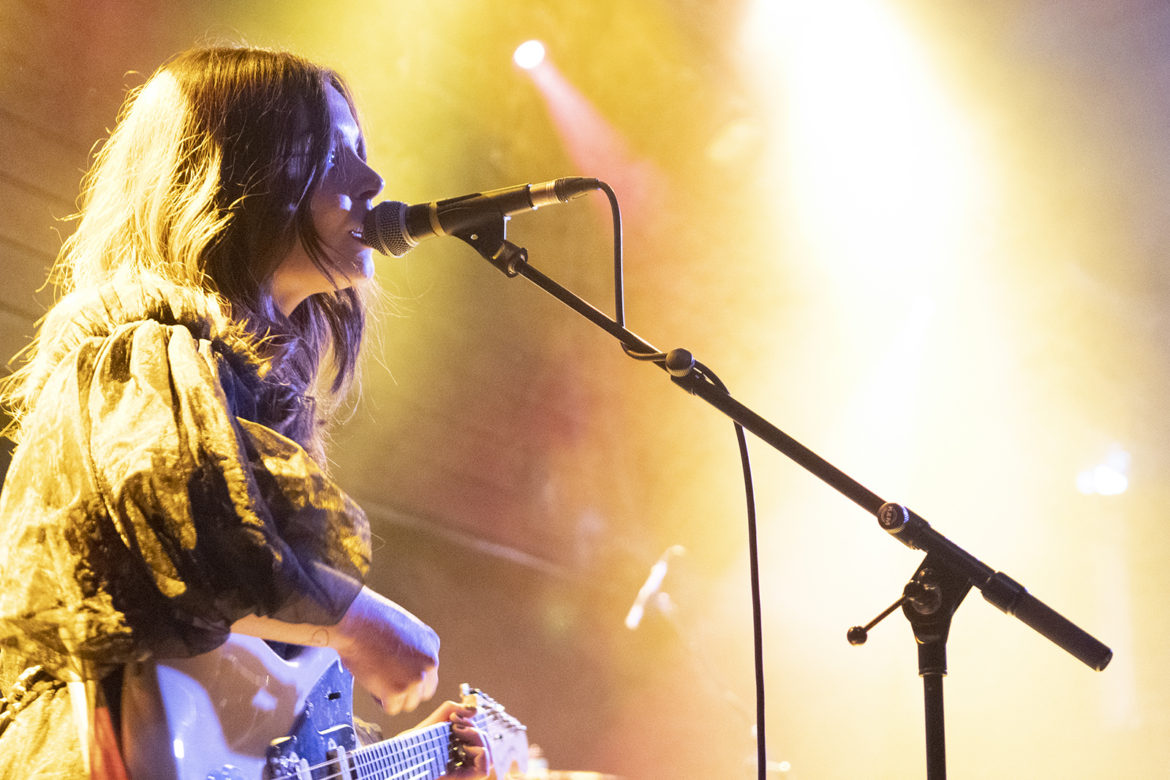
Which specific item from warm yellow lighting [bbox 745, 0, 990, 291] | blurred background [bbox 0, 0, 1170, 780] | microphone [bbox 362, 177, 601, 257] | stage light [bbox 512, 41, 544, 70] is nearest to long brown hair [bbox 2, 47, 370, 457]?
microphone [bbox 362, 177, 601, 257]

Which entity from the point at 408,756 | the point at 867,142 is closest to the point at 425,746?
the point at 408,756

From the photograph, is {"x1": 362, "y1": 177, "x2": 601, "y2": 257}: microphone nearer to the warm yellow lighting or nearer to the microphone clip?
the microphone clip

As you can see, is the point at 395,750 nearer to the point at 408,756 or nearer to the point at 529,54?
the point at 408,756

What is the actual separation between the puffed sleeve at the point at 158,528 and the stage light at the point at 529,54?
132 inches

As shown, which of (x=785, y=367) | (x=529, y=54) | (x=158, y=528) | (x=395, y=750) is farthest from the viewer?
(x=785, y=367)

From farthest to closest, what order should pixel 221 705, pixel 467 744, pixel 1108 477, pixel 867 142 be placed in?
pixel 1108 477 → pixel 867 142 → pixel 467 744 → pixel 221 705

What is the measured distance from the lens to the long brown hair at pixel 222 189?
1.26 metres

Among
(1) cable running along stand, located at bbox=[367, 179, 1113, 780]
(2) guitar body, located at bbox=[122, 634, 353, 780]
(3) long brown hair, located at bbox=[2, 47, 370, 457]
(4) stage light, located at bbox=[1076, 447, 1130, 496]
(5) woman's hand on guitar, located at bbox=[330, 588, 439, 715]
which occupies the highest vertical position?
(4) stage light, located at bbox=[1076, 447, 1130, 496]

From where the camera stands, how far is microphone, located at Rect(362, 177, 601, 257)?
4.49 feet

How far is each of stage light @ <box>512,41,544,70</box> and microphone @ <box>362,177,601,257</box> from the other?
9.46 feet

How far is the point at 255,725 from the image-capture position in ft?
3.87

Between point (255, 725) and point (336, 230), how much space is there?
703 mm

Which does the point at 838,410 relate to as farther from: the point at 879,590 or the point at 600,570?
the point at 600,570

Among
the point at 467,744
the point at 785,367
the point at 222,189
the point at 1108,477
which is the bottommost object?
the point at 467,744
